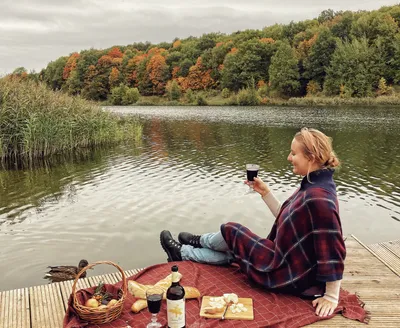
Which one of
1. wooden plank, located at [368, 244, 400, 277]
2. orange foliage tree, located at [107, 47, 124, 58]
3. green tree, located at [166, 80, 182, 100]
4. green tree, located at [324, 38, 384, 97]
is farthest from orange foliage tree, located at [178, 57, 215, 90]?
wooden plank, located at [368, 244, 400, 277]

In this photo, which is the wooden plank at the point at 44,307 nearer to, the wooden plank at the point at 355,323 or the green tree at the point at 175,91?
the wooden plank at the point at 355,323

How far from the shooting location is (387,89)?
189 feet

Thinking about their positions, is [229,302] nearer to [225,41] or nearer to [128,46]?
[225,41]

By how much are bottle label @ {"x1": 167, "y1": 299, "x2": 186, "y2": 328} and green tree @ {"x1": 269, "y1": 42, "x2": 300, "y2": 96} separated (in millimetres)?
66373

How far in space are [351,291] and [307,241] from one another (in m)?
1.20

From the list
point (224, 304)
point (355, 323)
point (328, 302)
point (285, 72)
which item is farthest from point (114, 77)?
point (355, 323)

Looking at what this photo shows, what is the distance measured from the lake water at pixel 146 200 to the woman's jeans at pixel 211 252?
8.82ft

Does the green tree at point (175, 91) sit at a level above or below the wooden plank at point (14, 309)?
above

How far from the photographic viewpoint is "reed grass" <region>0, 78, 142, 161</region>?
16000 mm

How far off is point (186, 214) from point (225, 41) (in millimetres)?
87470

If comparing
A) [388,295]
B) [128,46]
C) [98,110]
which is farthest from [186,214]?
[128,46]

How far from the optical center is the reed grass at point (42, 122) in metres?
16.0

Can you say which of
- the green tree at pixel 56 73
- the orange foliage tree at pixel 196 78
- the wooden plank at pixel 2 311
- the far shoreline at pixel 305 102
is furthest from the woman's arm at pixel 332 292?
the green tree at pixel 56 73

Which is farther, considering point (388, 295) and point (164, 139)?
point (164, 139)
